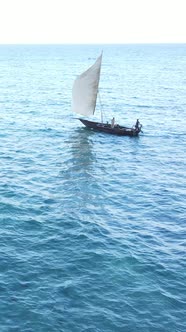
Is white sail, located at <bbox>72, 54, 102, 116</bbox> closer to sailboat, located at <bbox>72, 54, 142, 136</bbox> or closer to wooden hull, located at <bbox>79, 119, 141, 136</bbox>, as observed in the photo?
sailboat, located at <bbox>72, 54, 142, 136</bbox>

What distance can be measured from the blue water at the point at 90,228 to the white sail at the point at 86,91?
4.39m

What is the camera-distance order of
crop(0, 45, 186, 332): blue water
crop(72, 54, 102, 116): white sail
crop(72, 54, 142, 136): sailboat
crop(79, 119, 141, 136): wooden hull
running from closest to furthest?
crop(0, 45, 186, 332): blue water
crop(79, 119, 141, 136): wooden hull
crop(72, 54, 142, 136): sailboat
crop(72, 54, 102, 116): white sail

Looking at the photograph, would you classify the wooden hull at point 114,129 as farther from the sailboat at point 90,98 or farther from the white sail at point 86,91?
the white sail at point 86,91

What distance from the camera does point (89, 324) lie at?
26.2m

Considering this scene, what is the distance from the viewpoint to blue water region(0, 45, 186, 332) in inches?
1081

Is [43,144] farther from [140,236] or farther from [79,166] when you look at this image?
[140,236]

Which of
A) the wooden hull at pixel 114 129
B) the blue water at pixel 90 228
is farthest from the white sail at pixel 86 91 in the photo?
the blue water at pixel 90 228

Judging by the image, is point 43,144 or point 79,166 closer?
point 79,166

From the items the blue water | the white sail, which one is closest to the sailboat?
the white sail

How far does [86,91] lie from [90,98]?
1.38 metres

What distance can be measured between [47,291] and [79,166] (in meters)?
28.0

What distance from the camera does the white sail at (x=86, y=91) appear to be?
230 ft

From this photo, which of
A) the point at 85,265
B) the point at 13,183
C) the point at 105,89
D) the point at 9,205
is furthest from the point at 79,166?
the point at 105,89

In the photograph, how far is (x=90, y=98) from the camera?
7125 cm
